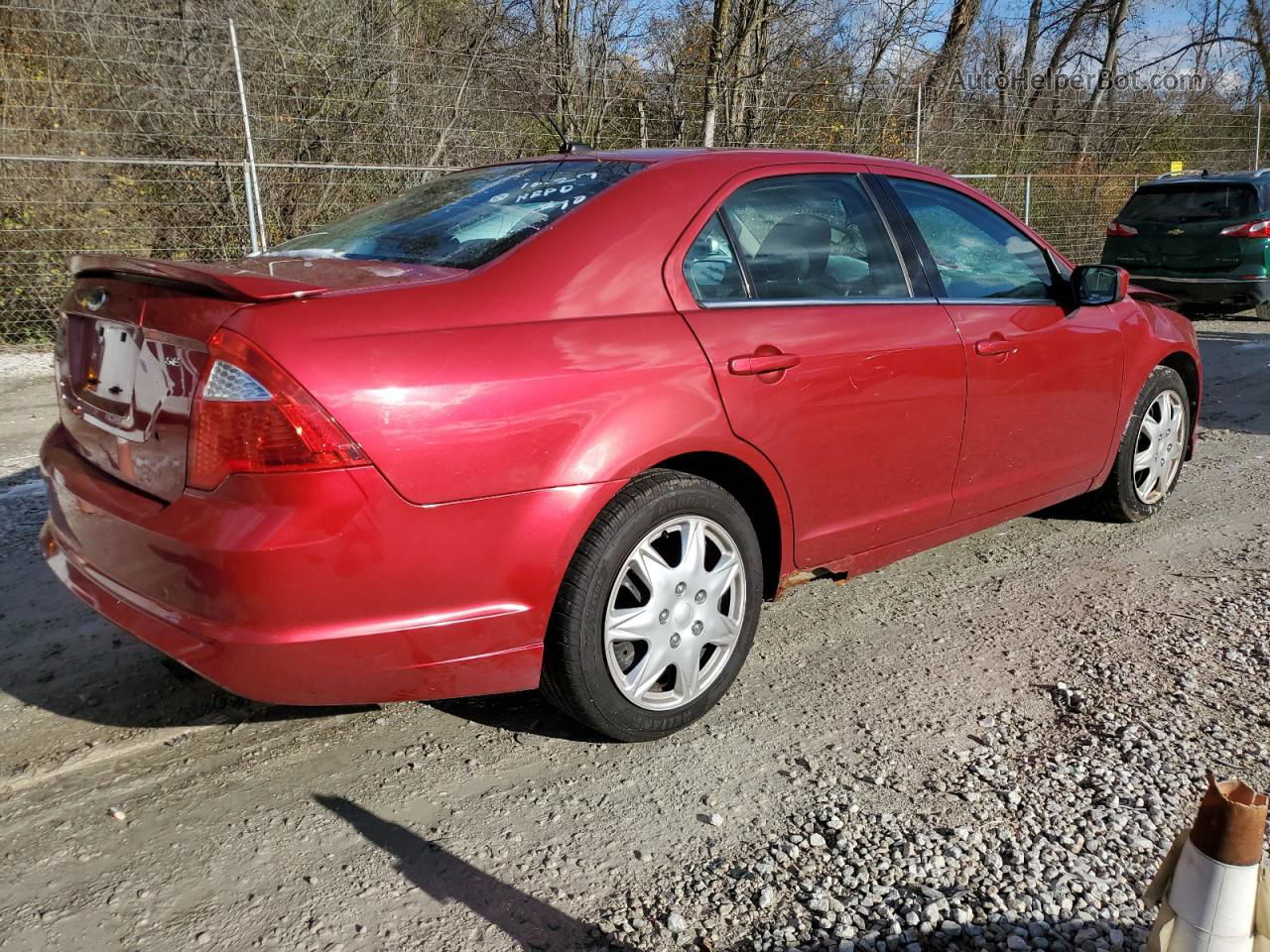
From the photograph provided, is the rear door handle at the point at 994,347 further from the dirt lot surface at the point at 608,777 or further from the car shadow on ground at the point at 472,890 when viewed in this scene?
the car shadow on ground at the point at 472,890

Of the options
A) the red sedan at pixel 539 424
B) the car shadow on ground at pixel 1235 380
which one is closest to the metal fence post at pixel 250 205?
the red sedan at pixel 539 424

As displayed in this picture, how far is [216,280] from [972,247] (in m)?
2.76

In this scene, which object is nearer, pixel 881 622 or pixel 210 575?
pixel 210 575

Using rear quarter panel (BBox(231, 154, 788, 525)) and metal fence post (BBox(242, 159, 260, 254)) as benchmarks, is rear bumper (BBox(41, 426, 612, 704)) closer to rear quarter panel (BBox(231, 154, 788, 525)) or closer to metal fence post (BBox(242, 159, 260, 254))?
rear quarter panel (BBox(231, 154, 788, 525))

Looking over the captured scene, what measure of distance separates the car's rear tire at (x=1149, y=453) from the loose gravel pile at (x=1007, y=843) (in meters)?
1.50

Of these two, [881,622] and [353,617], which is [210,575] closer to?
[353,617]

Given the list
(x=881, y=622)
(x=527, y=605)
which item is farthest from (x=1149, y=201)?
(x=527, y=605)

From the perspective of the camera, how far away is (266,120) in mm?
10211

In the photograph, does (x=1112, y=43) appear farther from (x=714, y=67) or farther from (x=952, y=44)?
(x=714, y=67)

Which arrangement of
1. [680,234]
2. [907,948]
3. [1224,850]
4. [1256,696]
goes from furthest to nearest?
[1256,696] → [680,234] → [907,948] → [1224,850]

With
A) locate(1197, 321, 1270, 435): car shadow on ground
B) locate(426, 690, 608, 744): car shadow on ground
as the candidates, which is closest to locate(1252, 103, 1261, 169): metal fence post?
locate(1197, 321, 1270, 435): car shadow on ground

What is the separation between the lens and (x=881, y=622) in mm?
3846

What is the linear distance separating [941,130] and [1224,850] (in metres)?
14.8

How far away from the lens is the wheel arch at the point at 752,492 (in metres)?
3.01
